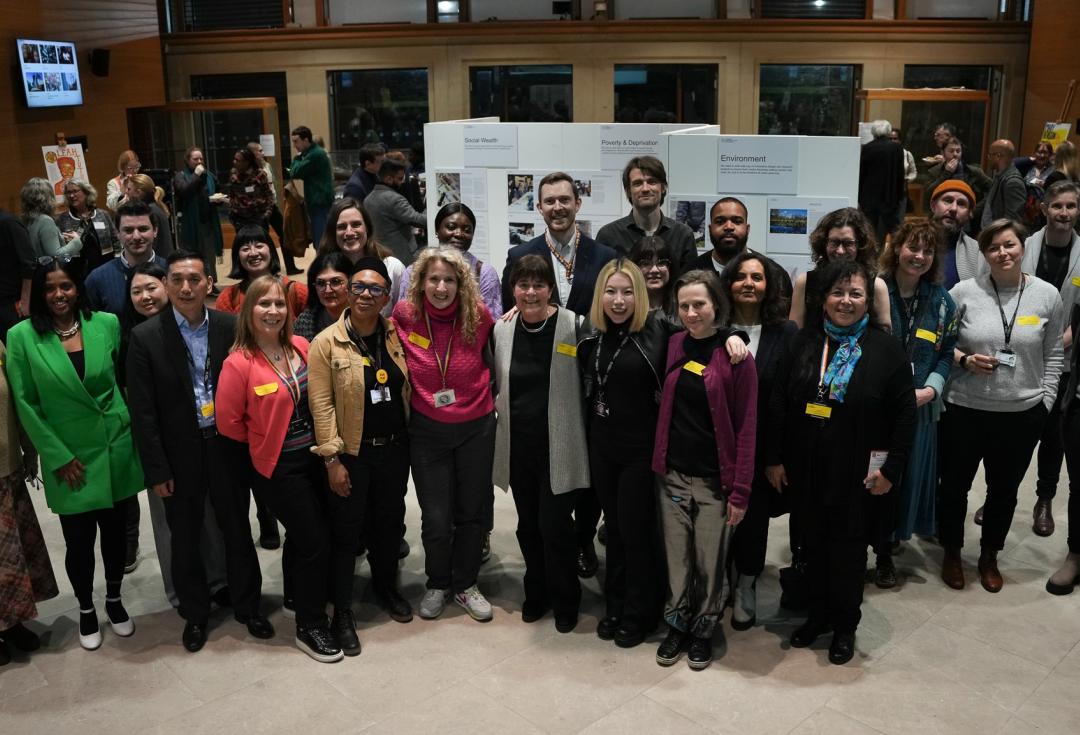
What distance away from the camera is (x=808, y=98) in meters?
14.3

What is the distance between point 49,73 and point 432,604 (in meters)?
9.60

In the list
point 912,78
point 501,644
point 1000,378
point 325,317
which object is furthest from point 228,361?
point 912,78

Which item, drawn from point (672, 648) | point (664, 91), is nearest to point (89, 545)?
point (672, 648)

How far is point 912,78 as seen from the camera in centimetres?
1424

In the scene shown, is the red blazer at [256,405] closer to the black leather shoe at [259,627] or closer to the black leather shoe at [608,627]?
the black leather shoe at [259,627]

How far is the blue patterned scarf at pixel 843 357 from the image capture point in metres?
3.67

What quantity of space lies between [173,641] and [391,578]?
99 centimetres

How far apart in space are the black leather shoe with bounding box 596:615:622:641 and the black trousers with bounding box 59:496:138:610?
2133mm

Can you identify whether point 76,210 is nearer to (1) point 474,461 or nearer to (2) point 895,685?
(1) point 474,461

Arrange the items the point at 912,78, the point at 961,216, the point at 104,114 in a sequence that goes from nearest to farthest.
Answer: the point at 961,216 < the point at 104,114 < the point at 912,78

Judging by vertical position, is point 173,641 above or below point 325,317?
below

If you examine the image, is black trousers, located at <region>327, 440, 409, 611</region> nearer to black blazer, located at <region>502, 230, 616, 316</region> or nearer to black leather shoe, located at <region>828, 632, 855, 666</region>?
black blazer, located at <region>502, 230, 616, 316</region>

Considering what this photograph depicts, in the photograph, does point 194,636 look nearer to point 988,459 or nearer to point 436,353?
point 436,353

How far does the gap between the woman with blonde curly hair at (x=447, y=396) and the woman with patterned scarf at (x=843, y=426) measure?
4.11 feet
